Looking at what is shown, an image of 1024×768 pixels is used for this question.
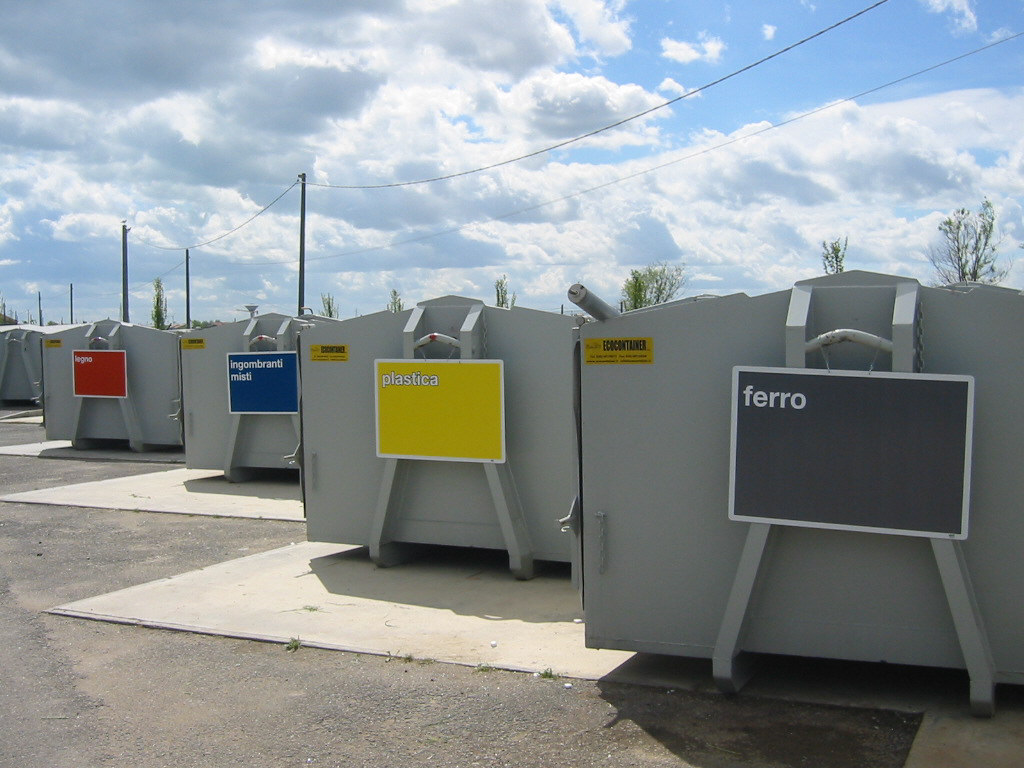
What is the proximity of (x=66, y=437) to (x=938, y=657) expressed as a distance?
16.3m

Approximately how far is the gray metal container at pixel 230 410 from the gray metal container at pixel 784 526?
776 centimetres

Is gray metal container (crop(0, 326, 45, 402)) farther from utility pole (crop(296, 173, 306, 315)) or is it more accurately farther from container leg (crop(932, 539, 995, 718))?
container leg (crop(932, 539, 995, 718))

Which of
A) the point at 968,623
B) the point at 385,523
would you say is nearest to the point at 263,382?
the point at 385,523

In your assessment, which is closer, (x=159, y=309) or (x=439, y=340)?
(x=439, y=340)

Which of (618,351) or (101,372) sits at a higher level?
(618,351)

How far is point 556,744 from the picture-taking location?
180 inches

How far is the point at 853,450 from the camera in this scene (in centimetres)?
473

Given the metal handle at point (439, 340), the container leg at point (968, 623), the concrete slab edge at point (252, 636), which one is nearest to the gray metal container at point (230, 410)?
the metal handle at point (439, 340)

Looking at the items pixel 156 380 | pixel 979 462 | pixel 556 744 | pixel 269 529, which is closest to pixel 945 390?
pixel 979 462

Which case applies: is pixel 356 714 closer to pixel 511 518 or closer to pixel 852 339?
pixel 511 518

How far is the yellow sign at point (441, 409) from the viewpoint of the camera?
7574mm

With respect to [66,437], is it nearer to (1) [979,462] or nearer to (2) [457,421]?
(2) [457,421]

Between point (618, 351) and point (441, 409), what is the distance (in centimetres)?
271

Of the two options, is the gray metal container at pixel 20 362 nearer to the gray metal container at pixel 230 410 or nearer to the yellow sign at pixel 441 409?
the gray metal container at pixel 230 410
